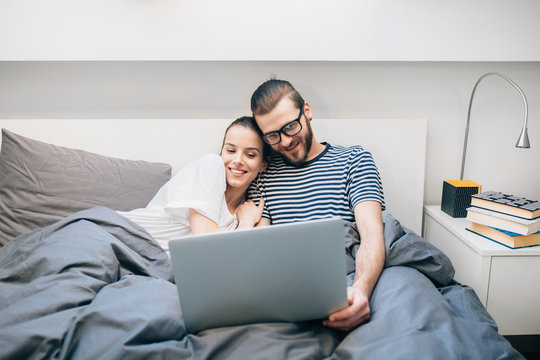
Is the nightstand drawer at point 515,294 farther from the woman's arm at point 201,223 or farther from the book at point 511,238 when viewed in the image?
the woman's arm at point 201,223

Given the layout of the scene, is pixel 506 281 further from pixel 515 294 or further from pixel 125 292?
pixel 125 292

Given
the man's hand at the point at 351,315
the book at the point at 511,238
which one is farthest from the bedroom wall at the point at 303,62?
the man's hand at the point at 351,315

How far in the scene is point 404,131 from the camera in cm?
165

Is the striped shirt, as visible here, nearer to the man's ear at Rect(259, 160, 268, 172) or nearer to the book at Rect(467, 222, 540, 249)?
the man's ear at Rect(259, 160, 268, 172)

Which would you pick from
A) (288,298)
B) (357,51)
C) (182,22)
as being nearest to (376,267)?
(288,298)

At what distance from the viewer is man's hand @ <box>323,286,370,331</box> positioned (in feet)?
2.69

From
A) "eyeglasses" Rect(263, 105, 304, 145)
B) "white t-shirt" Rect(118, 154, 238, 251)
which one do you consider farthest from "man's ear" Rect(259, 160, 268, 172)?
"white t-shirt" Rect(118, 154, 238, 251)

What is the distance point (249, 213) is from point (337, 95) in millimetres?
778

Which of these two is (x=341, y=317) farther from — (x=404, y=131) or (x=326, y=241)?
(x=404, y=131)

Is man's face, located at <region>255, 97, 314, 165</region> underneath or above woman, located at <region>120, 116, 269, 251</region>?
above

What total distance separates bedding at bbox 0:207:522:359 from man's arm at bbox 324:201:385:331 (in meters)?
0.03

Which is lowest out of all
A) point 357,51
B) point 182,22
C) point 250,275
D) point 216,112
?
point 250,275

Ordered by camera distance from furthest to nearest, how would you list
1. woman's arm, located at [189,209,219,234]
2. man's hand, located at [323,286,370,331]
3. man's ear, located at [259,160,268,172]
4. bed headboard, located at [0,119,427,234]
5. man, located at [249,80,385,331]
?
bed headboard, located at [0,119,427,234] < man's ear, located at [259,160,268,172] < man, located at [249,80,385,331] < woman's arm, located at [189,209,219,234] < man's hand, located at [323,286,370,331]

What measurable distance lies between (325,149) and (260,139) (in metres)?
0.28
